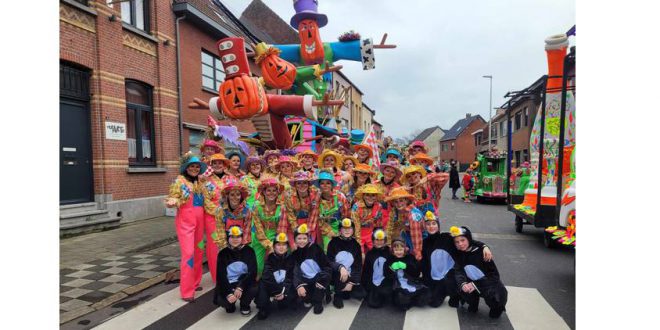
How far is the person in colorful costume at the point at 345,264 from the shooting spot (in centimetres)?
392

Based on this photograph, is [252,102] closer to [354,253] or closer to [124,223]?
[354,253]

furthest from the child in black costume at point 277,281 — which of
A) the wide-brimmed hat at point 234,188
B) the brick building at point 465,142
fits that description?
the brick building at point 465,142

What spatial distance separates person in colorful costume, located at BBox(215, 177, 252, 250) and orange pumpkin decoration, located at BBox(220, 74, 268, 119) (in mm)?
1692

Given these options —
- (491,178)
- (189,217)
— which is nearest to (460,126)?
(491,178)

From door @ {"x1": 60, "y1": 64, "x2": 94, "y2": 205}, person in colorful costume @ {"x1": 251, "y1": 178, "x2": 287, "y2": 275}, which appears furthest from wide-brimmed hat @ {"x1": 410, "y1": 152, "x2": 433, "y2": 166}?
door @ {"x1": 60, "y1": 64, "x2": 94, "y2": 205}

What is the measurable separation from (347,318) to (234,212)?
1805 millimetres

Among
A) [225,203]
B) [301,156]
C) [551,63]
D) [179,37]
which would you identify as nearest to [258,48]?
[301,156]

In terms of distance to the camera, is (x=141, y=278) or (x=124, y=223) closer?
(x=141, y=278)

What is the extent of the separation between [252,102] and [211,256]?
2.40m

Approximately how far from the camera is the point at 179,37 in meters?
11.1

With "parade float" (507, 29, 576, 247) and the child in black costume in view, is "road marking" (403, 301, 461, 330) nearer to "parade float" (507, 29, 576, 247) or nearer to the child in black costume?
the child in black costume

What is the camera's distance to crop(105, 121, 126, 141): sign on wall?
858 centimetres

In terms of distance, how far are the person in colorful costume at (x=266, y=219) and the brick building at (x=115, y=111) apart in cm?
538

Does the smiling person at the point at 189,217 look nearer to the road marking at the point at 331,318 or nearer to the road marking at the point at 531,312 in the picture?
the road marking at the point at 331,318
